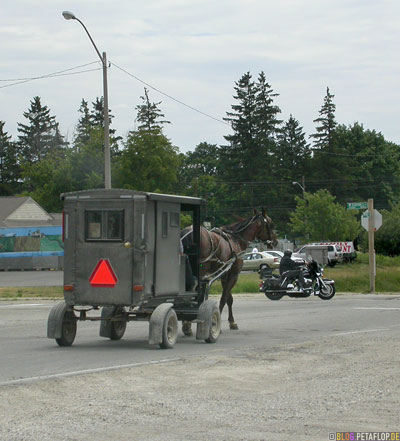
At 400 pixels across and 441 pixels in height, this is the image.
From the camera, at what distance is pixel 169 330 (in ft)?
47.1

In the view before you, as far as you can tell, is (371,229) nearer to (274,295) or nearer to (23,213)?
(274,295)

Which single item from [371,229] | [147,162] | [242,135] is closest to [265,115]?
[242,135]

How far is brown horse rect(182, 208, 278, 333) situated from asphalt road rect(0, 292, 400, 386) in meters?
0.98

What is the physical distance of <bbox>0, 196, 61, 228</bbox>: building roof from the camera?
74.8 m

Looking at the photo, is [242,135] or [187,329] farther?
[242,135]

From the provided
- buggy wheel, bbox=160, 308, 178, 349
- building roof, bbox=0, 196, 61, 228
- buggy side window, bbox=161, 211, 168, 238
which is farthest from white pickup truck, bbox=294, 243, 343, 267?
buggy wheel, bbox=160, 308, 178, 349

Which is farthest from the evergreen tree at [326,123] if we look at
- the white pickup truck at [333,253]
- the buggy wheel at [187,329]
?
the buggy wheel at [187,329]

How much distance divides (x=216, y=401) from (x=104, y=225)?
17.6 feet

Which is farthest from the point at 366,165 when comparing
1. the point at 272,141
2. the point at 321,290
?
the point at 321,290

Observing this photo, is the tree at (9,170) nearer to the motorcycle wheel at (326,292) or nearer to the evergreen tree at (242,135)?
the evergreen tree at (242,135)

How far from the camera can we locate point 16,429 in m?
7.76

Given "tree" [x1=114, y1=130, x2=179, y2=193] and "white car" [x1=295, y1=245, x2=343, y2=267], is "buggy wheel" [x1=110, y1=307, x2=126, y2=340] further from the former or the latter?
"tree" [x1=114, y1=130, x2=179, y2=193]

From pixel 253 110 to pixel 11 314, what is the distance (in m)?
80.3

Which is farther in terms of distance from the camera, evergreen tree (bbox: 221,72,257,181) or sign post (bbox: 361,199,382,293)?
evergreen tree (bbox: 221,72,257,181)
